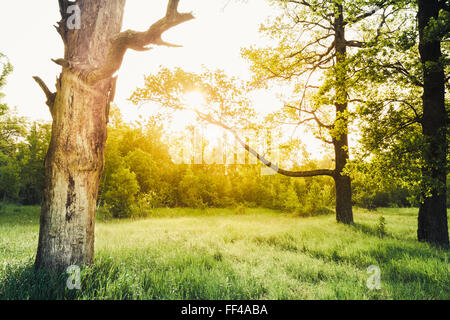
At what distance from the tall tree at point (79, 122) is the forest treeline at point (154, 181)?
12.6 meters

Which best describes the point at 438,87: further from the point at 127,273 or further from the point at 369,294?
the point at 127,273

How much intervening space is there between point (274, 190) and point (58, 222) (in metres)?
23.4

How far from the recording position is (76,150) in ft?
10.8

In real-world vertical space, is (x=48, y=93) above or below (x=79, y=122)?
above

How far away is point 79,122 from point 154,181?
22234 millimetres

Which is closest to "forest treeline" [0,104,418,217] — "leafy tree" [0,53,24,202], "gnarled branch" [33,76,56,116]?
"leafy tree" [0,53,24,202]

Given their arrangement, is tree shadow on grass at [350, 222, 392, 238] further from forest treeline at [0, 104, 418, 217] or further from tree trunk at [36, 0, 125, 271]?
tree trunk at [36, 0, 125, 271]

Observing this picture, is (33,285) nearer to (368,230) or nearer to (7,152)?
(368,230)

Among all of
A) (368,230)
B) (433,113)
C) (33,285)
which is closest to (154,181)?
(368,230)

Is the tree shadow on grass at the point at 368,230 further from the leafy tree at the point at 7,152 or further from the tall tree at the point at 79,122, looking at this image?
the leafy tree at the point at 7,152

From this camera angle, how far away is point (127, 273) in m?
3.29

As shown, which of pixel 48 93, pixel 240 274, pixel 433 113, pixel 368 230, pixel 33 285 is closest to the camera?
pixel 33 285

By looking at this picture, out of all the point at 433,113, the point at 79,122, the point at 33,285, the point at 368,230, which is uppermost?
the point at 433,113

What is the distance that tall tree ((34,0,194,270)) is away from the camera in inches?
127
